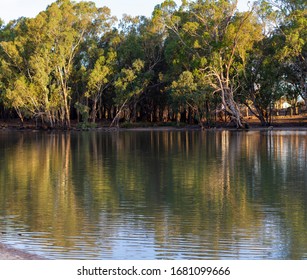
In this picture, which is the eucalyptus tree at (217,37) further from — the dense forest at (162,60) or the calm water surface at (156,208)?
the calm water surface at (156,208)

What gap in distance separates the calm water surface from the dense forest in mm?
34806

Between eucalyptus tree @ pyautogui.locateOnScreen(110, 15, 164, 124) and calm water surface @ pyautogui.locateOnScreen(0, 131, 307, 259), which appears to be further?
eucalyptus tree @ pyautogui.locateOnScreen(110, 15, 164, 124)

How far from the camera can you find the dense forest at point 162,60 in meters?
61.7

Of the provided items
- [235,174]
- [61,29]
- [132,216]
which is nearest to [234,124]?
[61,29]

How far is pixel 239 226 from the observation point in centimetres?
1327

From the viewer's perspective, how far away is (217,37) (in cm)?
6222

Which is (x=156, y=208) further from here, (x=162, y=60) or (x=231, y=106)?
(x=162, y=60)

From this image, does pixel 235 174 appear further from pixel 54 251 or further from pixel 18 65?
pixel 18 65

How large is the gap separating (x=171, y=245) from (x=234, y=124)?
56.2m

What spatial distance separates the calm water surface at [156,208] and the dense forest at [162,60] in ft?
114

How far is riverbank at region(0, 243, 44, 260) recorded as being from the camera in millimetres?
9534

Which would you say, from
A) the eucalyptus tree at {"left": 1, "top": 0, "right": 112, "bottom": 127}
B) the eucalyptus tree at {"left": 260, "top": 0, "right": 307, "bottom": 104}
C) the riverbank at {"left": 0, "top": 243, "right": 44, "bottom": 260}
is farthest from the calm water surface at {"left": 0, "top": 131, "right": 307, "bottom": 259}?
the eucalyptus tree at {"left": 1, "top": 0, "right": 112, "bottom": 127}

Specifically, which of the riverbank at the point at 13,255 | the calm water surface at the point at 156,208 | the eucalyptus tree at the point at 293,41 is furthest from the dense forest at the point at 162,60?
the riverbank at the point at 13,255

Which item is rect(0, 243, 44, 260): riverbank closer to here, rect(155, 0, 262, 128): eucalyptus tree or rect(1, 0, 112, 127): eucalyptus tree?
rect(155, 0, 262, 128): eucalyptus tree
